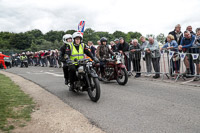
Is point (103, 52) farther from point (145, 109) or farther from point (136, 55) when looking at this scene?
point (145, 109)

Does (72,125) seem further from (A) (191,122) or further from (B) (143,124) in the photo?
(A) (191,122)

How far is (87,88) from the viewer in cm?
668

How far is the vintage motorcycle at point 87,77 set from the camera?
6.10 metres

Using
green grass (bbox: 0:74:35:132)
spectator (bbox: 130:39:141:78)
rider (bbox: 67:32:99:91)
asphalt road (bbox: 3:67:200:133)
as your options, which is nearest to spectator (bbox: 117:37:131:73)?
spectator (bbox: 130:39:141:78)

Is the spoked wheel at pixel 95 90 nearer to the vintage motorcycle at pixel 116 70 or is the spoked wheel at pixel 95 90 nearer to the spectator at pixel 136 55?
the vintage motorcycle at pixel 116 70

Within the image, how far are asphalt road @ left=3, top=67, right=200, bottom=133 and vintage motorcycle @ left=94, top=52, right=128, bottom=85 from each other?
155 centimetres

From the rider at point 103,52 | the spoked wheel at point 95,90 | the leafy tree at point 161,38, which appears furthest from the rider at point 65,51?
the leafy tree at point 161,38

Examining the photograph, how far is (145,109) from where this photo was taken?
5.20m

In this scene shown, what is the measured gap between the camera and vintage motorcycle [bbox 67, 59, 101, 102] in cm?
610

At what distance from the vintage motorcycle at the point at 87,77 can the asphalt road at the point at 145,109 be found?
27 centimetres

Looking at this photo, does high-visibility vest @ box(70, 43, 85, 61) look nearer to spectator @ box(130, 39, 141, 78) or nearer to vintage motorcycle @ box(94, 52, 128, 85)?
vintage motorcycle @ box(94, 52, 128, 85)

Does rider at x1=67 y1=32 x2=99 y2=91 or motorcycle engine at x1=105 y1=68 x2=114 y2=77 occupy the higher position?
rider at x1=67 y1=32 x2=99 y2=91

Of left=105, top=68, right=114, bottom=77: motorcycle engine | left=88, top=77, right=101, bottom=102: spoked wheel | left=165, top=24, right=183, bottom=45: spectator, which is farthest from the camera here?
left=165, top=24, right=183, bottom=45: spectator

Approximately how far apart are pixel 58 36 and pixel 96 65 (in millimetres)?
142109
